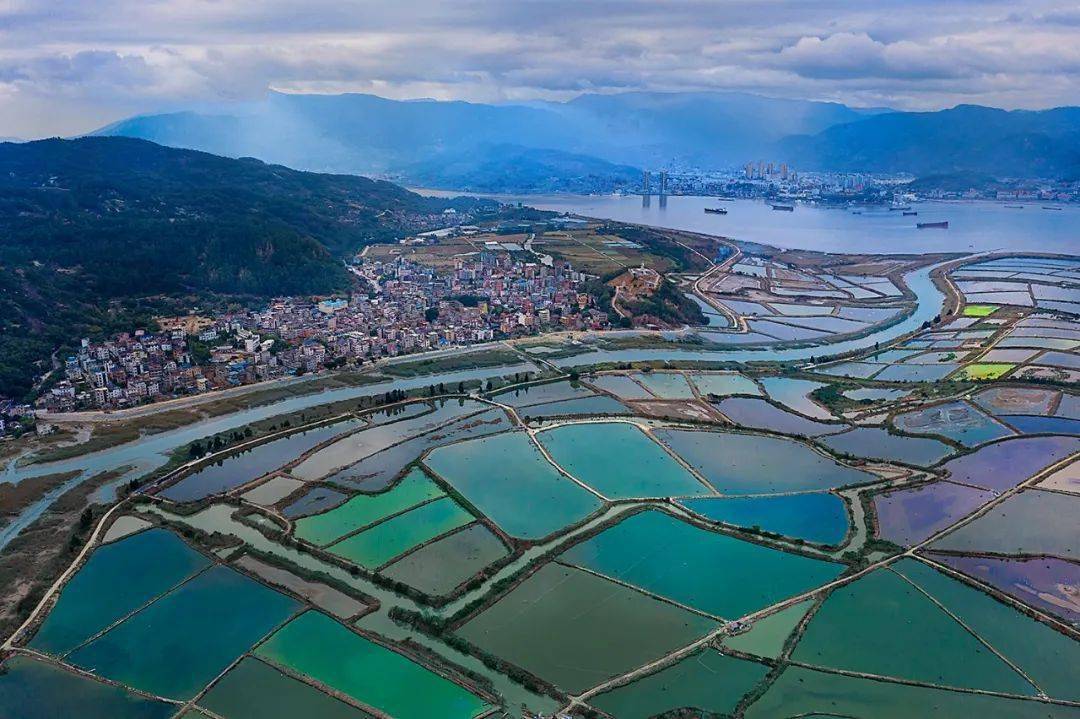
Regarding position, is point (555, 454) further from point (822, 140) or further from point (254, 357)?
point (822, 140)

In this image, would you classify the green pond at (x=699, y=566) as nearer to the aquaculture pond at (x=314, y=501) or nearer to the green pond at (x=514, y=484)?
the green pond at (x=514, y=484)

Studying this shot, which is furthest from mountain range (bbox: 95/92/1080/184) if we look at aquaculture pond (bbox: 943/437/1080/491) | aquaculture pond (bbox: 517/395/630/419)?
aquaculture pond (bbox: 943/437/1080/491)

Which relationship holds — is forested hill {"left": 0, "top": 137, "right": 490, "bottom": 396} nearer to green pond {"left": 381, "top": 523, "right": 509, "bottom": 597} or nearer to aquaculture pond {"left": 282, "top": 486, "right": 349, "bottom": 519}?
aquaculture pond {"left": 282, "top": 486, "right": 349, "bottom": 519}

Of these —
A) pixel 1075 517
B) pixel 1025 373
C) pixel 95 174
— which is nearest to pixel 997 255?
pixel 1025 373

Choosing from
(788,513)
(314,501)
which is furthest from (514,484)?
(788,513)

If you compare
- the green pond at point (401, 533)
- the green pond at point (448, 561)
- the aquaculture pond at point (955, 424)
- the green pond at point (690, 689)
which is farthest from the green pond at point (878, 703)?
the aquaculture pond at point (955, 424)
